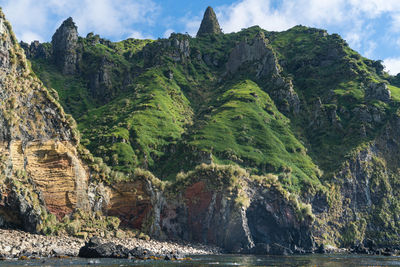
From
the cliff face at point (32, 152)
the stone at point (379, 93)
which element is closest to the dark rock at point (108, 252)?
the cliff face at point (32, 152)

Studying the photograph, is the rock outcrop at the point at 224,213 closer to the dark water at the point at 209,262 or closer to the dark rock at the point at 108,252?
the dark water at the point at 209,262

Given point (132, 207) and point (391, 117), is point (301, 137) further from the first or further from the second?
point (132, 207)

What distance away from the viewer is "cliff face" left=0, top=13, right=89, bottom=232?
2854 inches

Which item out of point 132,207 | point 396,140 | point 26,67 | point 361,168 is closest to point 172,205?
point 132,207

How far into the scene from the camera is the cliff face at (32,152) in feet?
238

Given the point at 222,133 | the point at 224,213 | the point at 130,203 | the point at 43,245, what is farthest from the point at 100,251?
the point at 222,133

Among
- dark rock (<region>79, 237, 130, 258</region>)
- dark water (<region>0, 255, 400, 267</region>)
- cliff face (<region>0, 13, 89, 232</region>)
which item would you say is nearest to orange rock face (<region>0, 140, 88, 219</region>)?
cliff face (<region>0, 13, 89, 232</region>)

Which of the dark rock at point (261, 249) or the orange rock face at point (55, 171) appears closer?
the orange rock face at point (55, 171)

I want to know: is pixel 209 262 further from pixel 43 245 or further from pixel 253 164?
pixel 253 164


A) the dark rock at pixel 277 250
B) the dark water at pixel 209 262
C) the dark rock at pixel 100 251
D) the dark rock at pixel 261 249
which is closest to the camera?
the dark water at pixel 209 262

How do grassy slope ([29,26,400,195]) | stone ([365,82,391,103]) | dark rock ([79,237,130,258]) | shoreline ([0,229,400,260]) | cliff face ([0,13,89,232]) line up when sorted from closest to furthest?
shoreline ([0,229,400,260]) → dark rock ([79,237,130,258]) → cliff face ([0,13,89,232]) → grassy slope ([29,26,400,195]) → stone ([365,82,391,103])

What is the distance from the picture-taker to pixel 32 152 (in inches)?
3103

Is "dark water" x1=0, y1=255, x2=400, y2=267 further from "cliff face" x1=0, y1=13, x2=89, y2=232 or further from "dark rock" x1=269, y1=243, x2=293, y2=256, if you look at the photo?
"dark rock" x1=269, y1=243, x2=293, y2=256

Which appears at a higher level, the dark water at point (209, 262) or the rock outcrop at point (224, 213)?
the rock outcrop at point (224, 213)
